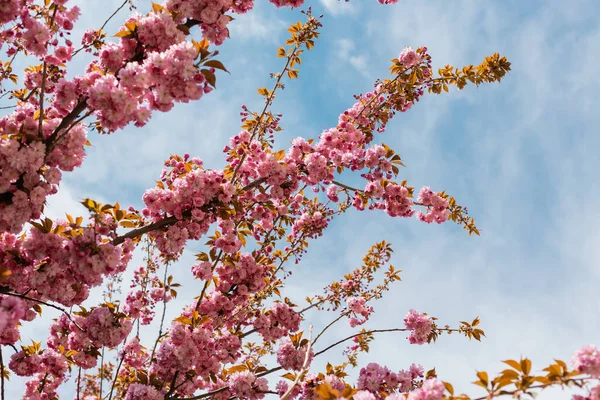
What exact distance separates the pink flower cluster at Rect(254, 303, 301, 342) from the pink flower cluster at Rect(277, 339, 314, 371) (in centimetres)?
Result: 65

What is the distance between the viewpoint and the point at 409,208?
6.05 m

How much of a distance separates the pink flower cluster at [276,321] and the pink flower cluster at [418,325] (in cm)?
153

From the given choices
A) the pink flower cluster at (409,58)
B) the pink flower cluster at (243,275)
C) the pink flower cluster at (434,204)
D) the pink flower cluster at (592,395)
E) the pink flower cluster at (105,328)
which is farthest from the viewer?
the pink flower cluster at (409,58)

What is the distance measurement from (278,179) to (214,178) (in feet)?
2.96

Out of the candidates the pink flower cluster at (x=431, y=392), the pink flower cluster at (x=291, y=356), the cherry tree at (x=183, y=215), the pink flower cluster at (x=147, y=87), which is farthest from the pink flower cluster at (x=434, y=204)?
the pink flower cluster at (x=431, y=392)

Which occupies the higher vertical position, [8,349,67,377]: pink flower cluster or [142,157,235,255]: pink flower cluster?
[142,157,235,255]: pink flower cluster

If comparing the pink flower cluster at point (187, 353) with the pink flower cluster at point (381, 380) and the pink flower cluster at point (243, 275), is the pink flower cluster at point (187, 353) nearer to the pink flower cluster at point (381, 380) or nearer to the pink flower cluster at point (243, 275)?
the pink flower cluster at point (243, 275)

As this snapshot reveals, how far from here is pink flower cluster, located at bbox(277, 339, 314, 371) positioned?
16.6 ft

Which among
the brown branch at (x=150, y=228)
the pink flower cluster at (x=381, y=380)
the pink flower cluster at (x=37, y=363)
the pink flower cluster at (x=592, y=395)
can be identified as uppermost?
the brown branch at (x=150, y=228)

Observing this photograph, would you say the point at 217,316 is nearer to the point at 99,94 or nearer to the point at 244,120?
the point at 244,120

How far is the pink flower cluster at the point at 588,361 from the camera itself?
2.26 metres

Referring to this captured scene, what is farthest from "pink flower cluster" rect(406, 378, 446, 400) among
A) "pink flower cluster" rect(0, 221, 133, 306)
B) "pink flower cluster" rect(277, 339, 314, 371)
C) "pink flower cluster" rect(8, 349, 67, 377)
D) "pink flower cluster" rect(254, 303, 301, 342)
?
"pink flower cluster" rect(8, 349, 67, 377)

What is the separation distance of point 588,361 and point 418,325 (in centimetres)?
374

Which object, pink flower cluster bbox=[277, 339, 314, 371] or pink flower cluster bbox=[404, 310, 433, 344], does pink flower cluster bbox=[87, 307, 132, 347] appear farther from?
pink flower cluster bbox=[404, 310, 433, 344]
